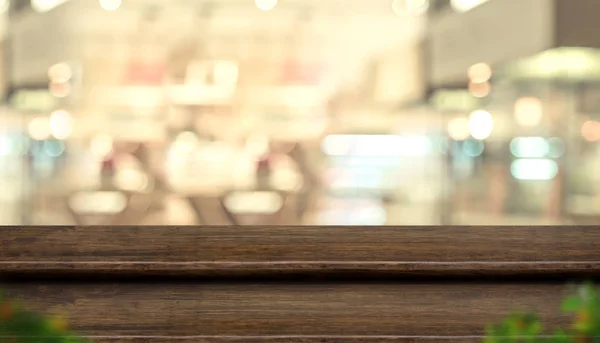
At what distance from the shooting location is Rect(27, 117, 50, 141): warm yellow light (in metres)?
1.67

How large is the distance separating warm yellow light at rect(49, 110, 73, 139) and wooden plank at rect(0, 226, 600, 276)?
0.36m

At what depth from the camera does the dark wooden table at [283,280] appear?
54.6 inches

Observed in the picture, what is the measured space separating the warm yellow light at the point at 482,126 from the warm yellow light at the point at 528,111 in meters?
0.08

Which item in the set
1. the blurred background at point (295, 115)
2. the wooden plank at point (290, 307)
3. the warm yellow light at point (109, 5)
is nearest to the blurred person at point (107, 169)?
the blurred background at point (295, 115)

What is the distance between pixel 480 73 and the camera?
195cm

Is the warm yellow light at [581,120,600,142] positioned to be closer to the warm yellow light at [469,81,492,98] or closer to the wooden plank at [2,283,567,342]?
the warm yellow light at [469,81,492,98]

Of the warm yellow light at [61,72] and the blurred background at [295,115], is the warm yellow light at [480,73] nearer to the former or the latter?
the blurred background at [295,115]

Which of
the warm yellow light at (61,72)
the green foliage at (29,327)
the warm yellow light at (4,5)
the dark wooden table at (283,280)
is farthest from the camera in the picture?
the warm yellow light at (61,72)

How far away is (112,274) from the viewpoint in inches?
54.8

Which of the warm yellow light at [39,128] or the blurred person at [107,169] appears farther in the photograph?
the blurred person at [107,169]

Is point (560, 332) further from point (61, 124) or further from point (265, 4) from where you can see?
point (265, 4)

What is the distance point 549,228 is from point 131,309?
76 centimetres

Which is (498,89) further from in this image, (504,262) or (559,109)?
(504,262)

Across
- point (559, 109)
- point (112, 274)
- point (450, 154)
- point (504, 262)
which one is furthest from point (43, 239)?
point (559, 109)
